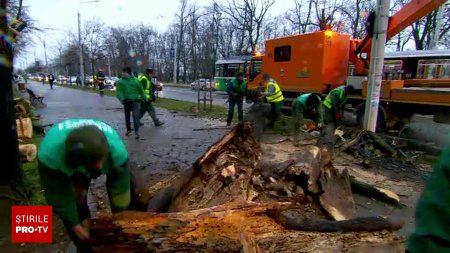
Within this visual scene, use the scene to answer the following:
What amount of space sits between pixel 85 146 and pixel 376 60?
7.58 m

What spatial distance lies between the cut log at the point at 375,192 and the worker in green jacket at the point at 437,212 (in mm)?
4435

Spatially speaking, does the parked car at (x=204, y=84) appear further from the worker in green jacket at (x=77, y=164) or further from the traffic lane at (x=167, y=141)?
the worker in green jacket at (x=77, y=164)

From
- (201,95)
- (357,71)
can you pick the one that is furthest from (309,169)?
(201,95)

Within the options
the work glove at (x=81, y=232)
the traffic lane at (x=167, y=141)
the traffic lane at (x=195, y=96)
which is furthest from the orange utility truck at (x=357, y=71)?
the work glove at (x=81, y=232)

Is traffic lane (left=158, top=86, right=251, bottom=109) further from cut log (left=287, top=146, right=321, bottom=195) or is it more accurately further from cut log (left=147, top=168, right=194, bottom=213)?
cut log (left=147, top=168, right=194, bottom=213)

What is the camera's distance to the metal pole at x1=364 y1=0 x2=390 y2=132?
8.12 m

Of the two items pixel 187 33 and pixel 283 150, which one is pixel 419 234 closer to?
pixel 283 150

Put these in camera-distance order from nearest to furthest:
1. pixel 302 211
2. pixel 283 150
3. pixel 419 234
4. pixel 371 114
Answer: pixel 419 234
pixel 302 211
pixel 283 150
pixel 371 114

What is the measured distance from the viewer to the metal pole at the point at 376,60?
8.12 meters

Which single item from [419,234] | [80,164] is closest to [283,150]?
[80,164]

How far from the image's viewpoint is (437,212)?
1.06 metres

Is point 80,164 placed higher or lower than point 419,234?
lower

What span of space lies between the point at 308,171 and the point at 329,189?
36 cm

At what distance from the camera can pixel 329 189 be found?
441 cm
